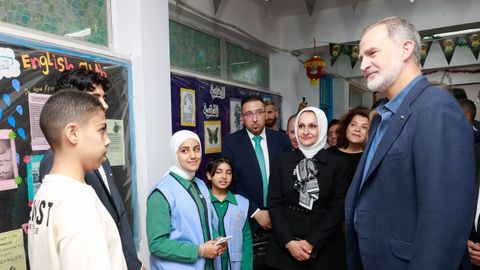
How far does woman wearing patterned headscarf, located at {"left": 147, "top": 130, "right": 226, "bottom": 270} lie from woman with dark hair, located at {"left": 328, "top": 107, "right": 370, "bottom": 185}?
110 centimetres

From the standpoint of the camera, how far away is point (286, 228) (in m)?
1.83

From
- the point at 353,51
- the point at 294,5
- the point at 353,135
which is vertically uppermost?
the point at 294,5

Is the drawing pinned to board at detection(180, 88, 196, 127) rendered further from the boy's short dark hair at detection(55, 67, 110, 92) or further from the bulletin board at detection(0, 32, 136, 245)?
the boy's short dark hair at detection(55, 67, 110, 92)

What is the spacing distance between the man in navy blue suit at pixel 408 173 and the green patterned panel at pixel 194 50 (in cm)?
207

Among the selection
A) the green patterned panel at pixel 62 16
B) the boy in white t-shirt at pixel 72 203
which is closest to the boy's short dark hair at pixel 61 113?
the boy in white t-shirt at pixel 72 203

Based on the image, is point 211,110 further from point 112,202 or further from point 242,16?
point 112,202

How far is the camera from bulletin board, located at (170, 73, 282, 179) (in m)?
2.72

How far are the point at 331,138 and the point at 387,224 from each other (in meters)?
2.14

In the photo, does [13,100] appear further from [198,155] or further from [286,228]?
[286,228]

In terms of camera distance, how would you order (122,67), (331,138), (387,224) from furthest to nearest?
(331,138) < (122,67) < (387,224)

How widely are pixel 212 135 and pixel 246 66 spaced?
4.56 ft

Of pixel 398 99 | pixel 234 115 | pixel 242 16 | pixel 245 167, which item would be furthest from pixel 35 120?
pixel 242 16

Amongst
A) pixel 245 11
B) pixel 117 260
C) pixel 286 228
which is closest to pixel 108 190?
pixel 117 260

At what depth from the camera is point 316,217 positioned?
180 centimetres
